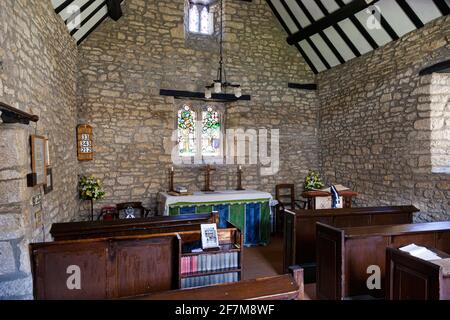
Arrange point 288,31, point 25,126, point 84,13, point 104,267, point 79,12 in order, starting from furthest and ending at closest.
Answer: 1. point 288,31
2. point 84,13
3. point 79,12
4. point 104,267
5. point 25,126

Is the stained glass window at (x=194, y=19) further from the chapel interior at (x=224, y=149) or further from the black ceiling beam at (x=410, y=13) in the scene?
the black ceiling beam at (x=410, y=13)

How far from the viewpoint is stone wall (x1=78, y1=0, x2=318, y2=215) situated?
591cm

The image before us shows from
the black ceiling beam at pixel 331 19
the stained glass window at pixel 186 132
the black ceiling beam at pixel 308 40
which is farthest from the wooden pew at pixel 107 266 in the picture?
the black ceiling beam at pixel 308 40

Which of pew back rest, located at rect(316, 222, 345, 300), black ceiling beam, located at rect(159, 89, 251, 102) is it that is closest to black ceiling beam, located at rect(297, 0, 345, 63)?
black ceiling beam, located at rect(159, 89, 251, 102)

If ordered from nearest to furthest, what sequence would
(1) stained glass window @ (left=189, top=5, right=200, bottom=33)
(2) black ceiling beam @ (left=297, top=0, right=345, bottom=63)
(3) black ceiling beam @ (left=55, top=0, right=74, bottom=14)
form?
(3) black ceiling beam @ (left=55, top=0, right=74, bottom=14)
(2) black ceiling beam @ (left=297, top=0, right=345, bottom=63)
(1) stained glass window @ (left=189, top=5, right=200, bottom=33)

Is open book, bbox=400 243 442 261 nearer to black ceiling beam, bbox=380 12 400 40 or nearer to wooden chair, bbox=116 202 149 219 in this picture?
black ceiling beam, bbox=380 12 400 40

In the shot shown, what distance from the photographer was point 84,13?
4887 millimetres

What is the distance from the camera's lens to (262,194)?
19.4ft

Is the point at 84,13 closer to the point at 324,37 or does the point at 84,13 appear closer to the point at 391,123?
the point at 324,37

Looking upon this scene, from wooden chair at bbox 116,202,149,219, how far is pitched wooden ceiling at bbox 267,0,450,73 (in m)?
5.03

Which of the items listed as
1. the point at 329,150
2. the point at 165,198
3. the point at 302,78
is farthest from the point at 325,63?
the point at 165,198

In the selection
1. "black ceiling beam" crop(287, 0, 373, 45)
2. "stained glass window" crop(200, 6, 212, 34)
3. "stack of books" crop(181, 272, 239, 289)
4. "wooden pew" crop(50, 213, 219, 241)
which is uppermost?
"stained glass window" crop(200, 6, 212, 34)

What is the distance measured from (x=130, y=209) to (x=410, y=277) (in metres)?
4.87

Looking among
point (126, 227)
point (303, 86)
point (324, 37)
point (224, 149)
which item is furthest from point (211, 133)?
point (126, 227)
